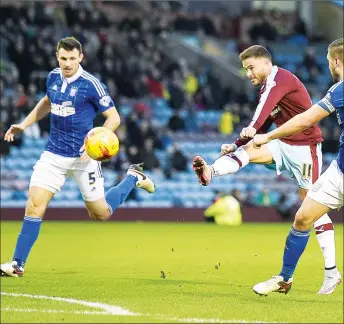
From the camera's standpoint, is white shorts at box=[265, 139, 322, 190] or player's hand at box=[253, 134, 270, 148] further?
white shorts at box=[265, 139, 322, 190]

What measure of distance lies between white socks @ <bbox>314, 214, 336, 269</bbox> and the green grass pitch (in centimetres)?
33

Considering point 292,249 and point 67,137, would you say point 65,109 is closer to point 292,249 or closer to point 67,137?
point 67,137

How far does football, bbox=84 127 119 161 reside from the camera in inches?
400

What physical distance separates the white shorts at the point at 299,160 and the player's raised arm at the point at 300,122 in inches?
64.6

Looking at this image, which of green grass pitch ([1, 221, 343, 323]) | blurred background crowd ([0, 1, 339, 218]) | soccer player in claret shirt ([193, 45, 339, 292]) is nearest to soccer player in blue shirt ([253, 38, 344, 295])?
green grass pitch ([1, 221, 343, 323])

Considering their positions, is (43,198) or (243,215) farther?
(243,215)

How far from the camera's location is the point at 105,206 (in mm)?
10992

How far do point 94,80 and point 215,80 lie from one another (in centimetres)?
2073

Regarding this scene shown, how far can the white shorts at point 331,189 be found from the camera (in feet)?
28.6

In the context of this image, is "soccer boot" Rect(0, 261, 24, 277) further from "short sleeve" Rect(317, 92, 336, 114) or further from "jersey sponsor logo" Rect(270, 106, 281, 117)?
"short sleeve" Rect(317, 92, 336, 114)

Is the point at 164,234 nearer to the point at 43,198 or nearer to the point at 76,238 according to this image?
the point at 76,238

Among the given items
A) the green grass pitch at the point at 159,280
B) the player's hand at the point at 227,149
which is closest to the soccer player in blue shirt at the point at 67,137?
the green grass pitch at the point at 159,280

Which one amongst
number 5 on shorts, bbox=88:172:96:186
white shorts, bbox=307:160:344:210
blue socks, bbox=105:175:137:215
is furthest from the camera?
blue socks, bbox=105:175:137:215

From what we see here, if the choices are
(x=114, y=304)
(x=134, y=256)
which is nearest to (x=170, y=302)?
(x=114, y=304)
